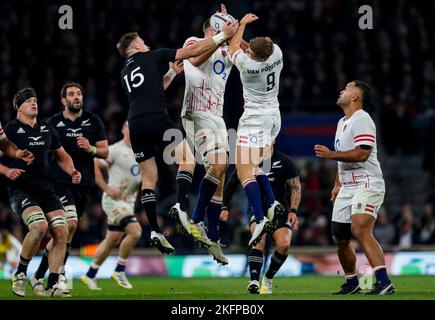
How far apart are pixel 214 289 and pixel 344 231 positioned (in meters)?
3.65

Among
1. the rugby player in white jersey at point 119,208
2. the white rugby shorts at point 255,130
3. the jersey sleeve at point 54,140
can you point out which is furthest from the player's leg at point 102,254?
the white rugby shorts at point 255,130

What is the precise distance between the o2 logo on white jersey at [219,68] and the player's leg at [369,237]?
8.21 feet

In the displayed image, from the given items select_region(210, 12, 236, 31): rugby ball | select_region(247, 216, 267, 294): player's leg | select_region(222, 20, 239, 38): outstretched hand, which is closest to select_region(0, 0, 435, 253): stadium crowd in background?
select_region(247, 216, 267, 294): player's leg

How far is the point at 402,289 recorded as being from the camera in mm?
14617

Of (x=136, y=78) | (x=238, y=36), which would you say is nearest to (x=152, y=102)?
(x=136, y=78)

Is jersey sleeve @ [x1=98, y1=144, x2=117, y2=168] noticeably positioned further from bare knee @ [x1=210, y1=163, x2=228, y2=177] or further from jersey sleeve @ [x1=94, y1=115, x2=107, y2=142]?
bare knee @ [x1=210, y1=163, x2=228, y2=177]

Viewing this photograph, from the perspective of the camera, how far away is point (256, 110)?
43.4 feet

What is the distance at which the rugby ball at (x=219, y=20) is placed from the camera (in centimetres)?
1318

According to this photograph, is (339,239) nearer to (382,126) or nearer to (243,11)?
(382,126)

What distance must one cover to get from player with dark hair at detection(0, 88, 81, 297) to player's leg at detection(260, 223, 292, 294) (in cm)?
301

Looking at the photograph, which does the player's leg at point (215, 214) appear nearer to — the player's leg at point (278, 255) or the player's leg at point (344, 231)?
the player's leg at point (278, 255)

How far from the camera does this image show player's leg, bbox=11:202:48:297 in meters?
13.1
